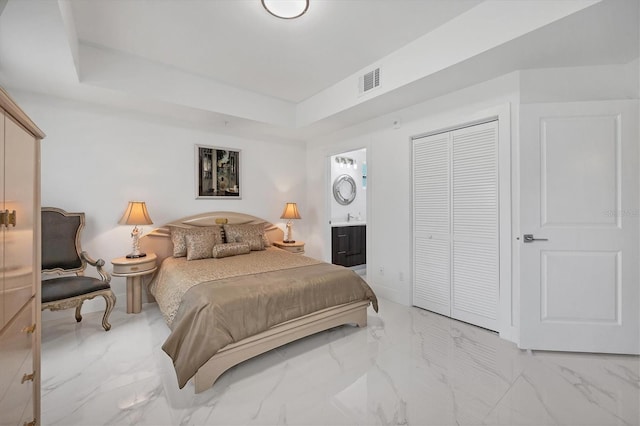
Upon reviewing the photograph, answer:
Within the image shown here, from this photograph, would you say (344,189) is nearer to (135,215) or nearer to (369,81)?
(369,81)

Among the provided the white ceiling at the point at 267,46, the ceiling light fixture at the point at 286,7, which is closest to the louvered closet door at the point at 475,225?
the white ceiling at the point at 267,46

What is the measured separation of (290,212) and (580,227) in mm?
3410

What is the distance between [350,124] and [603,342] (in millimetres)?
3451

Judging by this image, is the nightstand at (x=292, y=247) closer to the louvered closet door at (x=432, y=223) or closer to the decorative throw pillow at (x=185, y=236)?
the decorative throw pillow at (x=185, y=236)

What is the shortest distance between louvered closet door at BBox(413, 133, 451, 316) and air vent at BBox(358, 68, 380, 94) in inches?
32.8

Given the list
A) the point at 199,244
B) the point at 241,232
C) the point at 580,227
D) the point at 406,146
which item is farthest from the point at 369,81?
the point at 199,244

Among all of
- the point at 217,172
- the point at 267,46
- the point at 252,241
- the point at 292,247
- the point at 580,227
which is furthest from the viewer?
the point at 292,247

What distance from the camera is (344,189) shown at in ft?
18.7

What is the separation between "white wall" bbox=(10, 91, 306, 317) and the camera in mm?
3086

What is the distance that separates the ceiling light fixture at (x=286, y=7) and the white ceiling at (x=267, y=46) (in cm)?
14

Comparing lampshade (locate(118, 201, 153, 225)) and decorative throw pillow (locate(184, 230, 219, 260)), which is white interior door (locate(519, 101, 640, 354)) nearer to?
decorative throw pillow (locate(184, 230, 219, 260))

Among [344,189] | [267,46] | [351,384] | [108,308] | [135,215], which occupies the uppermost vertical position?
[267,46]

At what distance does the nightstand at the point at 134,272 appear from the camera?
309 centimetres

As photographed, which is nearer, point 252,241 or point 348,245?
point 252,241
